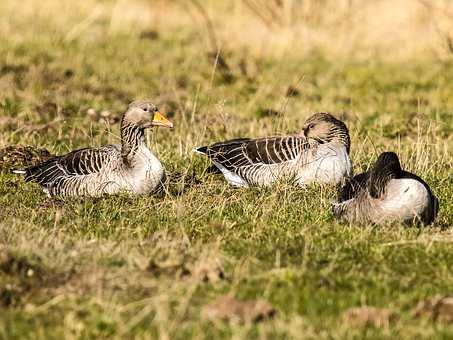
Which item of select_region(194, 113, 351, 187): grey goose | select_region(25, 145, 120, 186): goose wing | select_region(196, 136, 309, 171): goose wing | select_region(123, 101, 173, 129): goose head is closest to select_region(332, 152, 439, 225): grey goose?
select_region(194, 113, 351, 187): grey goose

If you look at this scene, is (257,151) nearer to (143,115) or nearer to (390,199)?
(143,115)

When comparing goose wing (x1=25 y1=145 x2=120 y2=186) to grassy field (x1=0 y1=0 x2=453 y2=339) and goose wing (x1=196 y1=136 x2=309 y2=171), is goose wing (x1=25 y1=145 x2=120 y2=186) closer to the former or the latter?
grassy field (x1=0 y1=0 x2=453 y2=339)

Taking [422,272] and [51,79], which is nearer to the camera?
[422,272]

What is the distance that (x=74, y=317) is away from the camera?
20.4ft

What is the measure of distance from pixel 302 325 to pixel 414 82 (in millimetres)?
12440

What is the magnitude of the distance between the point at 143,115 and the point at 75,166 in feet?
2.86

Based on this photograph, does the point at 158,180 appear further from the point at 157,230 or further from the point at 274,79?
the point at 274,79

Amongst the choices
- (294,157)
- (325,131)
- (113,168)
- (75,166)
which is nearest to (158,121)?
(113,168)

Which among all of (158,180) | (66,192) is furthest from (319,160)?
(66,192)

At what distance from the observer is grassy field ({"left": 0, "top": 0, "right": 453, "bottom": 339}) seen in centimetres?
627

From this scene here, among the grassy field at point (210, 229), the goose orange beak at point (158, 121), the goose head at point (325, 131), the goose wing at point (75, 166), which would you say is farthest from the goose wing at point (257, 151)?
the goose wing at point (75, 166)

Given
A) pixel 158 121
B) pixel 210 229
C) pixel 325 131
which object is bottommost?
pixel 210 229

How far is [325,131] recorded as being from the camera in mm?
11219

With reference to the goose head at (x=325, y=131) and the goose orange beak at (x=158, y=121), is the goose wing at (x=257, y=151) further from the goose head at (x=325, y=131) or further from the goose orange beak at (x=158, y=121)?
the goose orange beak at (x=158, y=121)
